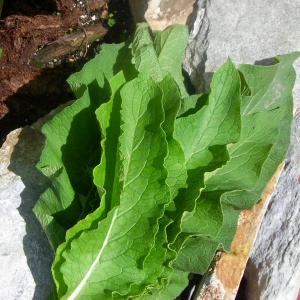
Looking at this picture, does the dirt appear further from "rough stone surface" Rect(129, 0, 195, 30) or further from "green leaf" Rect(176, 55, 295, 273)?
"green leaf" Rect(176, 55, 295, 273)

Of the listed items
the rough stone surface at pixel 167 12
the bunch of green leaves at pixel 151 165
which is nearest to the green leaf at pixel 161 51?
the bunch of green leaves at pixel 151 165

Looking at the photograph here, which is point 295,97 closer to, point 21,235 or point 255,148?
point 255,148

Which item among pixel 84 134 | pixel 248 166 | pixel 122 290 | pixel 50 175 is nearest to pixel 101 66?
pixel 84 134

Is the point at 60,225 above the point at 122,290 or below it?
above

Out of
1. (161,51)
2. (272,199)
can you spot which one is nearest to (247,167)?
(272,199)

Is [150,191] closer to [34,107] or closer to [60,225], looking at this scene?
[60,225]

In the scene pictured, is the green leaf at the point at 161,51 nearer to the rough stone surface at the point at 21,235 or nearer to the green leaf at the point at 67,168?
the green leaf at the point at 67,168
